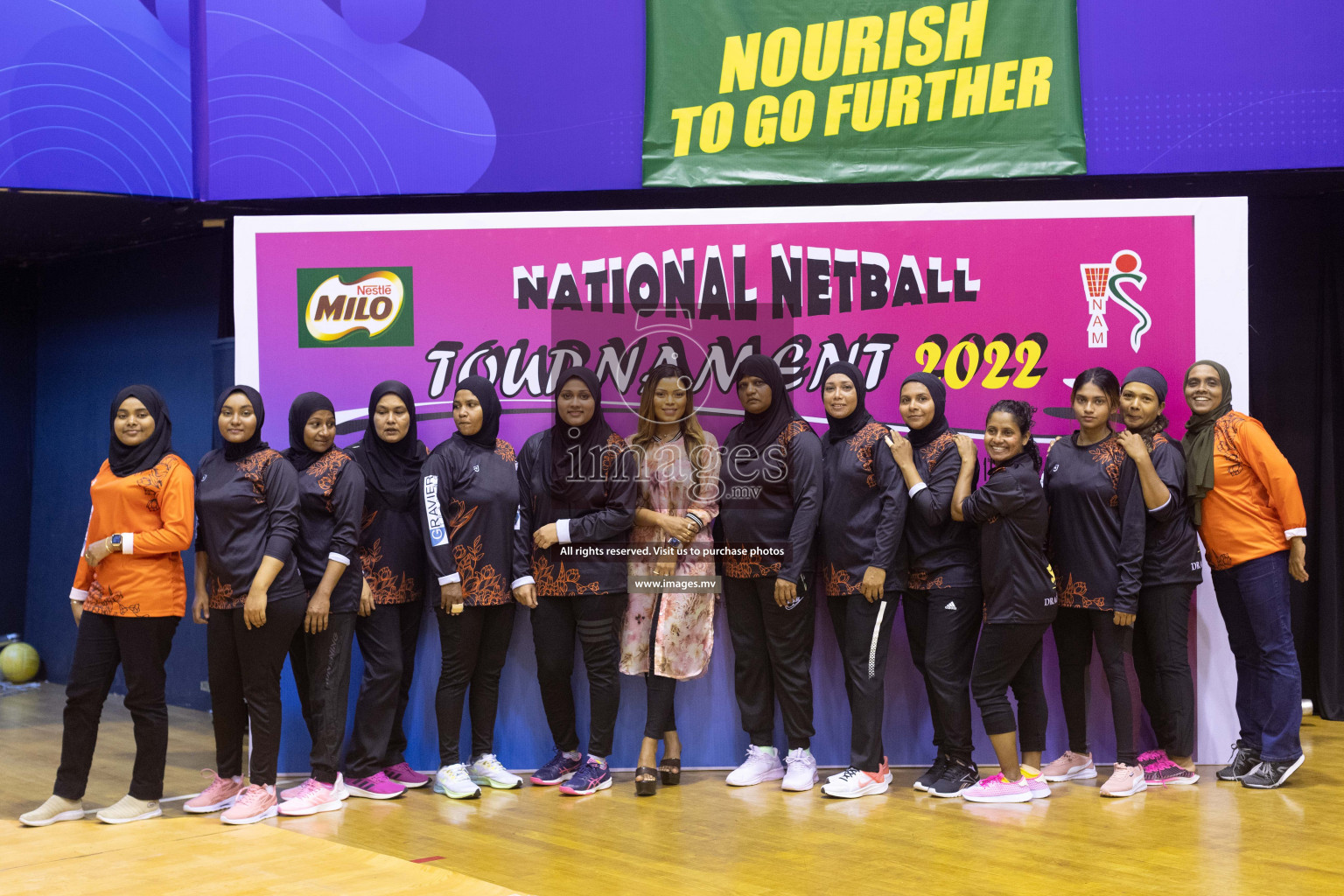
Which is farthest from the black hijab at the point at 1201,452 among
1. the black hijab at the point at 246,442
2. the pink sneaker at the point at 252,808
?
the pink sneaker at the point at 252,808

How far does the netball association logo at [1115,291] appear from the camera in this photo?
539cm

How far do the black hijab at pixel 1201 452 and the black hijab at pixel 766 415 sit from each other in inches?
68.2

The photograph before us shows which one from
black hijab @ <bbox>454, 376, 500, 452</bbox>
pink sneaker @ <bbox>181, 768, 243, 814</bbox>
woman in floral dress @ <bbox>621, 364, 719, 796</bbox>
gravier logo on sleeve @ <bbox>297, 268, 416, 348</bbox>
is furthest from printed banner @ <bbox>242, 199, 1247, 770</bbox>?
pink sneaker @ <bbox>181, 768, 243, 814</bbox>

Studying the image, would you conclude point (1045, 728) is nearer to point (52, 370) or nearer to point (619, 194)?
point (619, 194)

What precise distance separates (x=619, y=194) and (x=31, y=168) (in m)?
3.25

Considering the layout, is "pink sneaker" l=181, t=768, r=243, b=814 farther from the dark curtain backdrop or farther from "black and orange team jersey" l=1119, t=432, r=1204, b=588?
the dark curtain backdrop

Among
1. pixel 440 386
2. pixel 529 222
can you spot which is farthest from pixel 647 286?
pixel 440 386

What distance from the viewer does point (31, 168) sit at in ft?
20.1

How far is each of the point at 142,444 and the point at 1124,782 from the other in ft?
13.8

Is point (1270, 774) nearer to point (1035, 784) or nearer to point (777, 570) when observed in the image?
point (1035, 784)

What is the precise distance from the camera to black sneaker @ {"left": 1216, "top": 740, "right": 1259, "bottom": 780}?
506 centimetres

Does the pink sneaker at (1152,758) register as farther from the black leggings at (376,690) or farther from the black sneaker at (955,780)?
the black leggings at (376,690)

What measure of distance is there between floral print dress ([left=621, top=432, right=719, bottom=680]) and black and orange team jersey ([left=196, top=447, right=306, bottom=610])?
56.5 inches

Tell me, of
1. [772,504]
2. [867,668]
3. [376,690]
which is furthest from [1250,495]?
[376,690]
